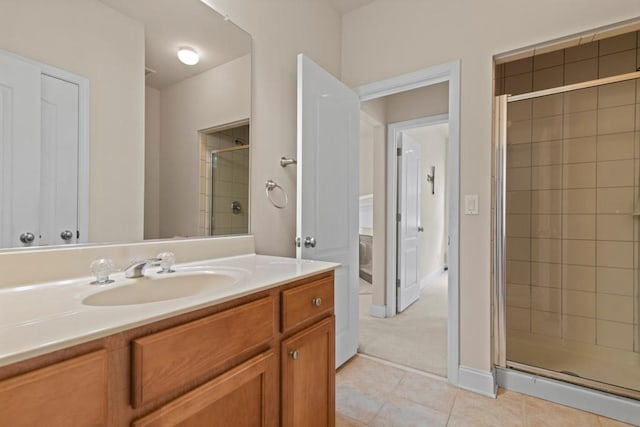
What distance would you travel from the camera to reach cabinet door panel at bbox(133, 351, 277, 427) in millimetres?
691

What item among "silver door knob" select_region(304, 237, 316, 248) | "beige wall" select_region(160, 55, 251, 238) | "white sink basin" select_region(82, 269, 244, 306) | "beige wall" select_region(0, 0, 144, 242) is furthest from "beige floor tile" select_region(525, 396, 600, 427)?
"beige wall" select_region(0, 0, 144, 242)

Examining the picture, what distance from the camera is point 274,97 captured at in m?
1.83

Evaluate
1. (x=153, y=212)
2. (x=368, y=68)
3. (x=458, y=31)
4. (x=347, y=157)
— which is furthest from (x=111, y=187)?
(x=458, y=31)

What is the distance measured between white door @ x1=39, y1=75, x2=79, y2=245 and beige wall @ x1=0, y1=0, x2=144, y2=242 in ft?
0.16

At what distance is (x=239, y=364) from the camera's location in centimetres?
85

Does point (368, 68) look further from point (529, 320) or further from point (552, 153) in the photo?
point (529, 320)

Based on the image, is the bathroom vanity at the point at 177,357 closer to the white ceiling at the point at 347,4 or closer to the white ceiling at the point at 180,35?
the white ceiling at the point at 180,35

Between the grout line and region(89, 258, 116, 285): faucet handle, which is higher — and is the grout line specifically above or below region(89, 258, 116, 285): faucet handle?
below

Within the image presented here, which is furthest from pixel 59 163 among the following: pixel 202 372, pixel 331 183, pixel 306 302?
pixel 331 183

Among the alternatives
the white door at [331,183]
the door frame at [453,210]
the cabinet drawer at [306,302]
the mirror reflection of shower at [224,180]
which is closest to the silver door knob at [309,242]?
the white door at [331,183]

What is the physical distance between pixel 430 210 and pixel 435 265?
959 millimetres

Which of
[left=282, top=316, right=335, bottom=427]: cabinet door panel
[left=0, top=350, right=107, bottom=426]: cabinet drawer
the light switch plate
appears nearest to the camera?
[left=0, top=350, right=107, bottom=426]: cabinet drawer

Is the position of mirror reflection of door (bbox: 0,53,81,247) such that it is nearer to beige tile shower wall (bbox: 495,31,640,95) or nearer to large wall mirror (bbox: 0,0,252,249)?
large wall mirror (bbox: 0,0,252,249)

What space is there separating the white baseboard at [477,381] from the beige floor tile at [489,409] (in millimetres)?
33
